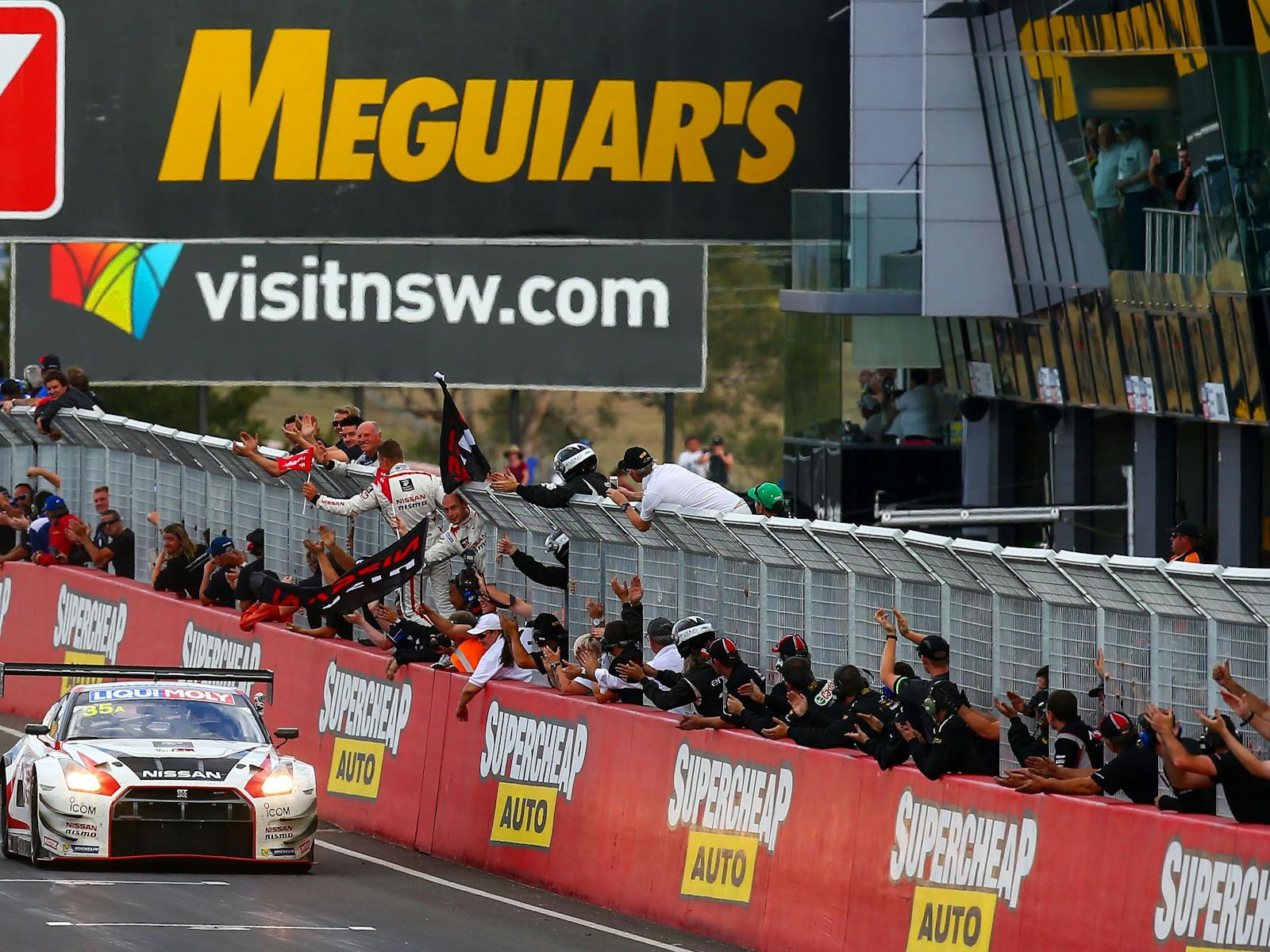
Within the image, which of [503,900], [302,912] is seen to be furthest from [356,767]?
[302,912]

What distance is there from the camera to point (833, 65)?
122 ft

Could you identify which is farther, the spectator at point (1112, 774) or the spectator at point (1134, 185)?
the spectator at point (1134, 185)

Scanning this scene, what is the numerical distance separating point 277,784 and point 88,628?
877 cm

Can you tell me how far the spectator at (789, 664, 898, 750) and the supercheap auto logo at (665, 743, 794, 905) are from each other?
12.0 inches

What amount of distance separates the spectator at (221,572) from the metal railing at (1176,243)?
32.2ft

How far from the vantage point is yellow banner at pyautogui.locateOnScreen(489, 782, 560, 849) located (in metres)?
16.8

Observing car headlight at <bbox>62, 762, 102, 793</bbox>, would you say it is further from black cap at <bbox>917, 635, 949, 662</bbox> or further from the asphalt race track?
black cap at <bbox>917, 635, 949, 662</bbox>

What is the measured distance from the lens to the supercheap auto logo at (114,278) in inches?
1492

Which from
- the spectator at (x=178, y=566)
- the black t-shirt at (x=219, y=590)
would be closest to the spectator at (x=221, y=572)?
the black t-shirt at (x=219, y=590)

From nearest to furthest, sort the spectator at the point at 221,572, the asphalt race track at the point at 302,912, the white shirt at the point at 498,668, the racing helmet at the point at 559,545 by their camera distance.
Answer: the asphalt race track at the point at 302,912, the racing helmet at the point at 559,545, the white shirt at the point at 498,668, the spectator at the point at 221,572

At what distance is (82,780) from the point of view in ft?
53.0

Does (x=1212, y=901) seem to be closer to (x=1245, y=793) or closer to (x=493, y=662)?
(x=1245, y=793)

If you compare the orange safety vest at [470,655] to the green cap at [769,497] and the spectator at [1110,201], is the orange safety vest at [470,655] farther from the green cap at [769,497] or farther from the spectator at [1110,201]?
the spectator at [1110,201]

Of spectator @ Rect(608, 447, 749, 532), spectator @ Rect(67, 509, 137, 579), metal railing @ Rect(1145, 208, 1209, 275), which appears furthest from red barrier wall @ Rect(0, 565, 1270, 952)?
metal railing @ Rect(1145, 208, 1209, 275)
